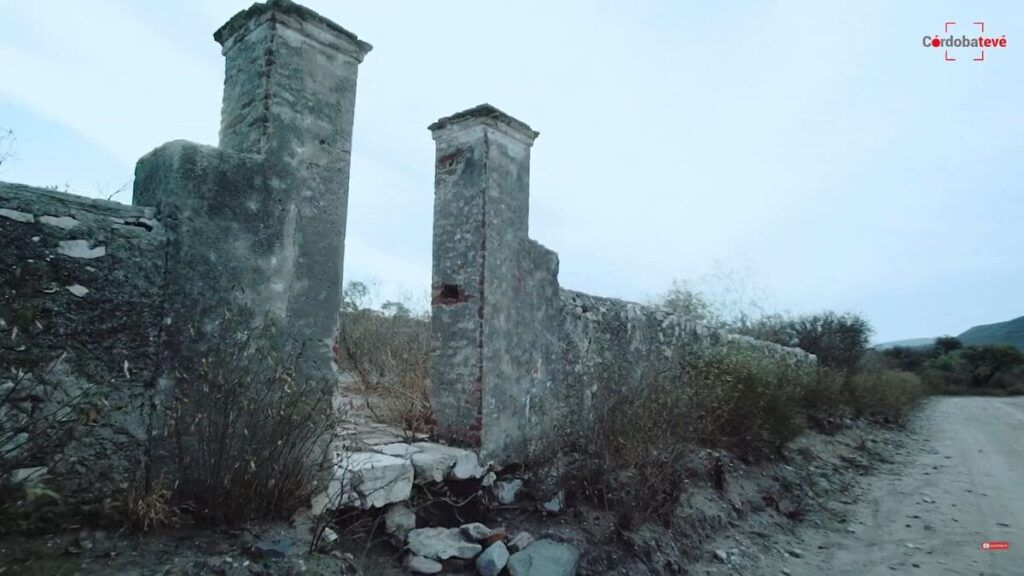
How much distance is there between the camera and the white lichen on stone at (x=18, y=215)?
2.23m

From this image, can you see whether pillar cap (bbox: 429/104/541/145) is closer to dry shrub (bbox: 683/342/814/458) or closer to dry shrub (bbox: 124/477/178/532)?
dry shrub (bbox: 683/342/814/458)

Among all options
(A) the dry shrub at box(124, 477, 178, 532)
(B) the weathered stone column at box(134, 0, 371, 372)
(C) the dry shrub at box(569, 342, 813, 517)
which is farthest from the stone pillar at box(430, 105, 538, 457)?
(A) the dry shrub at box(124, 477, 178, 532)

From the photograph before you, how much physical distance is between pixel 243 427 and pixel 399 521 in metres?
1.22

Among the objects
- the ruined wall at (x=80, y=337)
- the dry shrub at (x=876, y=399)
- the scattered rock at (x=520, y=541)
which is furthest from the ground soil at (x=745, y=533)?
the dry shrub at (x=876, y=399)

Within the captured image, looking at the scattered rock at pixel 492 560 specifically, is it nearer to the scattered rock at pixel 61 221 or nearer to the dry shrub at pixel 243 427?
the dry shrub at pixel 243 427

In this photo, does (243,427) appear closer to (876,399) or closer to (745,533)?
(745,533)

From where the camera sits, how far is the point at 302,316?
312 centimetres

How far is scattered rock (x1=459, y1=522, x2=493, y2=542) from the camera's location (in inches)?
142

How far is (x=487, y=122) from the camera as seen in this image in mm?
4371

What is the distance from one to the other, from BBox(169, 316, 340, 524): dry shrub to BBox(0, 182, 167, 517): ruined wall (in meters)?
0.19

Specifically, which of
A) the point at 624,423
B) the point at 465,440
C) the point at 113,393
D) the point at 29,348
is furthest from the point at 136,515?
the point at 624,423

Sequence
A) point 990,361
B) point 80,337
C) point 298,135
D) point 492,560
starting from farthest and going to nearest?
point 990,361 → point 492,560 → point 298,135 → point 80,337

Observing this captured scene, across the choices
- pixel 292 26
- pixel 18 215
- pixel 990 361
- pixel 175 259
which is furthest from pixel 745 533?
pixel 990 361

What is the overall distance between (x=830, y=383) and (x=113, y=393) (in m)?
10.1
